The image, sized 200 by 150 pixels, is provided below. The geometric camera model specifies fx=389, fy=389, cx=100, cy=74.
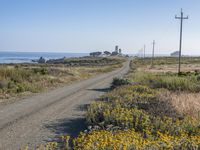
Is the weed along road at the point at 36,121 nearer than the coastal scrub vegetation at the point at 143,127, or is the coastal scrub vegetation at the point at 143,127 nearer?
the coastal scrub vegetation at the point at 143,127

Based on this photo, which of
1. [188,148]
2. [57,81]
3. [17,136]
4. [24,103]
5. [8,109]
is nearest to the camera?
[188,148]

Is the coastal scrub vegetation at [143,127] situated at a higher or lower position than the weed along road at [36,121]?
higher

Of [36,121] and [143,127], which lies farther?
[36,121]

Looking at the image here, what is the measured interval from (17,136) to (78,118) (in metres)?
3.54

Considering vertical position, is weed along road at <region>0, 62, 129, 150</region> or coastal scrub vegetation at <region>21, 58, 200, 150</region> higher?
coastal scrub vegetation at <region>21, 58, 200, 150</region>

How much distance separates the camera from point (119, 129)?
9906mm

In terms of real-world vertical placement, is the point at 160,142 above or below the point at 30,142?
above

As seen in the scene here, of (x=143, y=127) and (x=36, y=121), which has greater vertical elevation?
(x=143, y=127)

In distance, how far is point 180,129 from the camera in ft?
31.1

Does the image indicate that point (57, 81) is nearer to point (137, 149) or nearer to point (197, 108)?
point (197, 108)

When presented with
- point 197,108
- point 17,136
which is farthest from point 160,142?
point 197,108

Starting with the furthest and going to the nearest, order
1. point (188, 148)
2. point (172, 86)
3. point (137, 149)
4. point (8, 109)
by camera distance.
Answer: point (172, 86), point (8, 109), point (188, 148), point (137, 149)

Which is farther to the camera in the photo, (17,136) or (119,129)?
(17,136)

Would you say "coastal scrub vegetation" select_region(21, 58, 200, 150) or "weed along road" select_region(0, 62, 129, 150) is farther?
"weed along road" select_region(0, 62, 129, 150)
